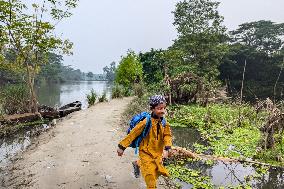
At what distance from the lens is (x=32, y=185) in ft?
22.6

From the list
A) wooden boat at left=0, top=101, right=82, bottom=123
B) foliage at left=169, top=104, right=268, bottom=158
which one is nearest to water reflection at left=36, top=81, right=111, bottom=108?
wooden boat at left=0, top=101, right=82, bottom=123

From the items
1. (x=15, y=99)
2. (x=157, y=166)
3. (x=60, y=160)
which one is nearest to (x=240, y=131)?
(x=60, y=160)

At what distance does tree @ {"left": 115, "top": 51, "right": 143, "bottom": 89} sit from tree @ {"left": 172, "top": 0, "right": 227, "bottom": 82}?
1033cm

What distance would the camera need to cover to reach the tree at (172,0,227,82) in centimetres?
3716

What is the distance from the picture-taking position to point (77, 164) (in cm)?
802

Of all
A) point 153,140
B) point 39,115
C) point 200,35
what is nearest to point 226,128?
point 39,115

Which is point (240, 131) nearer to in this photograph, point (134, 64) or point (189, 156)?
point (189, 156)

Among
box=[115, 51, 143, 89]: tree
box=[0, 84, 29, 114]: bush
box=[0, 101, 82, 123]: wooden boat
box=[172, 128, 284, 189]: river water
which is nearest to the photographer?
box=[172, 128, 284, 189]: river water

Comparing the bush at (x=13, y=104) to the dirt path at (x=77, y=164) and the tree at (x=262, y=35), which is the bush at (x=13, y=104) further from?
the tree at (x=262, y=35)

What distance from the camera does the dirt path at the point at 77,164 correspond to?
274 inches

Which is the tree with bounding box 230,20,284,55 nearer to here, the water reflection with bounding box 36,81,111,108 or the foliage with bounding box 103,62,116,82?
the water reflection with bounding box 36,81,111,108

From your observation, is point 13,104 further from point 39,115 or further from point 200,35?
point 200,35

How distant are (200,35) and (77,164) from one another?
31.5m

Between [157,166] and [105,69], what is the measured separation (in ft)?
530
